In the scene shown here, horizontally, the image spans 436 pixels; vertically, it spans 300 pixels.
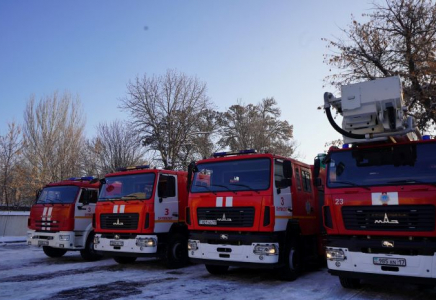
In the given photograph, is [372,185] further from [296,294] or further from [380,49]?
[380,49]

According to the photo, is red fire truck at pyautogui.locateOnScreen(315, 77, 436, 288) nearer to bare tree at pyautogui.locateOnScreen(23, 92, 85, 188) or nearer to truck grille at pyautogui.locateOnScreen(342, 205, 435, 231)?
truck grille at pyautogui.locateOnScreen(342, 205, 435, 231)

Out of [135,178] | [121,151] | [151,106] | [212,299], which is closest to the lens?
[212,299]

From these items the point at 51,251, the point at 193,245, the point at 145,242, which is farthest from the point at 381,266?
the point at 51,251

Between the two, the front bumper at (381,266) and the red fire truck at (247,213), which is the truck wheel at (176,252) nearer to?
the red fire truck at (247,213)

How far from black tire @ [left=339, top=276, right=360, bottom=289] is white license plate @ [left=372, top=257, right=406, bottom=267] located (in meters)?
1.07

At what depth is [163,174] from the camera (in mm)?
10641

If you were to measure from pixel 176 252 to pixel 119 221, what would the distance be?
1745mm

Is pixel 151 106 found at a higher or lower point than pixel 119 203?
higher

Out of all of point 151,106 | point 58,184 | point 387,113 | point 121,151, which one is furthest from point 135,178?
point 121,151

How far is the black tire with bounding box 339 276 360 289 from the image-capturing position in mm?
7570

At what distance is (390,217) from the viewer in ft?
22.0

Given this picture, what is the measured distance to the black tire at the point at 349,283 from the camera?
7.57m

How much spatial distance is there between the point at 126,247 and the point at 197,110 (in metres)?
20.2

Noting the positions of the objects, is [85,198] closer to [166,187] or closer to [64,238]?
[64,238]
